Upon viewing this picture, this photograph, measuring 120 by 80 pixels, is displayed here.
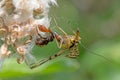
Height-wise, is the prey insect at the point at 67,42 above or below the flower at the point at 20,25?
below

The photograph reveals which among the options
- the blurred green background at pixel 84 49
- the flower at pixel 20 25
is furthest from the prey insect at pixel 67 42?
the flower at pixel 20 25

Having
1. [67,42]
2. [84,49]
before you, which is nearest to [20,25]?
[67,42]

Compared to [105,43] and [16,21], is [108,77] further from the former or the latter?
[16,21]

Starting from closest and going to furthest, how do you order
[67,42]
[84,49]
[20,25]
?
[20,25]
[67,42]
[84,49]

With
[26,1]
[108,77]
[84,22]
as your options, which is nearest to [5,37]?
[26,1]

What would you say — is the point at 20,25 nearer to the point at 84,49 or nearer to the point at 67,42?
the point at 67,42

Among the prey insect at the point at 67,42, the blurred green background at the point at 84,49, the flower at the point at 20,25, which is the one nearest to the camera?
the flower at the point at 20,25

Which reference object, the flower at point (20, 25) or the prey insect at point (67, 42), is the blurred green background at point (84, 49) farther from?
the flower at point (20, 25)

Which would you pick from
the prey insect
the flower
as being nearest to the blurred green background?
the prey insect

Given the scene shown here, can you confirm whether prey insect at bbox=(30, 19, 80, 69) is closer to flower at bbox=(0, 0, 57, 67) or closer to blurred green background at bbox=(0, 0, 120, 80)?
blurred green background at bbox=(0, 0, 120, 80)
